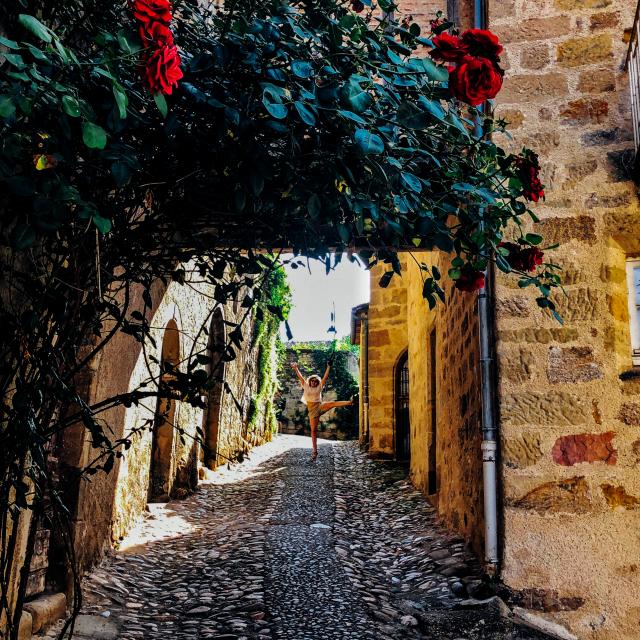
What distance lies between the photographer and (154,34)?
1609 millimetres

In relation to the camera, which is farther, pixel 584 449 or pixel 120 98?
pixel 584 449

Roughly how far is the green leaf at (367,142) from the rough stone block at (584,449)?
2.46 metres

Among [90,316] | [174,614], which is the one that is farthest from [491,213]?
[174,614]

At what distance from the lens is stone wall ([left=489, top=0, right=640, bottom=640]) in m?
3.43

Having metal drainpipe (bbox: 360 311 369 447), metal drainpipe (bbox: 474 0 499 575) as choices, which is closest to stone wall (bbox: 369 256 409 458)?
metal drainpipe (bbox: 360 311 369 447)

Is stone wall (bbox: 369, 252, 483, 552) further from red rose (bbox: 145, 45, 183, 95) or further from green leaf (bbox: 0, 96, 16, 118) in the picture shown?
green leaf (bbox: 0, 96, 16, 118)

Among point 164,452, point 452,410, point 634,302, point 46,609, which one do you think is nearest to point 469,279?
point 634,302

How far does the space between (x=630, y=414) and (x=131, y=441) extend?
2568mm

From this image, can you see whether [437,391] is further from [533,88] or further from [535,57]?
[535,57]

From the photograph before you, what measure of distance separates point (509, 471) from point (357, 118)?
2498 mm

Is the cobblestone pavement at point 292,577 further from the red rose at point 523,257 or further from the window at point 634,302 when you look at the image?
the red rose at point 523,257

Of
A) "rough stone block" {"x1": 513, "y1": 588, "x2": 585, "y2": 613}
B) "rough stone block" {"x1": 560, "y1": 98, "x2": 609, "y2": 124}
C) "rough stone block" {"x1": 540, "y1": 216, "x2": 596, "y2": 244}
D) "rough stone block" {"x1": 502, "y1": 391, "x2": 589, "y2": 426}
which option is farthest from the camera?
"rough stone block" {"x1": 560, "y1": 98, "x2": 609, "y2": 124}

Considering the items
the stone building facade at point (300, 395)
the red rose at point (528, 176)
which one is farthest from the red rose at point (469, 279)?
the stone building facade at point (300, 395)

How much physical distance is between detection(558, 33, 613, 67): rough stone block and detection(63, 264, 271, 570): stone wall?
2646mm
